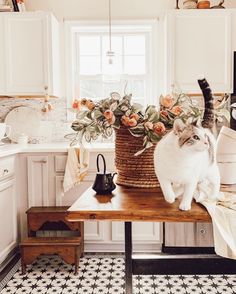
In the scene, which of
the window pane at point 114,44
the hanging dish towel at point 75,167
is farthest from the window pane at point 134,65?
the hanging dish towel at point 75,167

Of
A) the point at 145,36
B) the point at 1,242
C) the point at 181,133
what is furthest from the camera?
the point at 145,36

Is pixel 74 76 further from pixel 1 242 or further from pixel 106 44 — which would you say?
pixel 1 242

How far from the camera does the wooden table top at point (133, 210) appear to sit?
106 centimetres

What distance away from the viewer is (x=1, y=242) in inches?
108

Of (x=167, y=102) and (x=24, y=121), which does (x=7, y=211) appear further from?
(x=167, y=102)

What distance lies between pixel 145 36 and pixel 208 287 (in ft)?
8.36

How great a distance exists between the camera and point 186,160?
109 centimetres

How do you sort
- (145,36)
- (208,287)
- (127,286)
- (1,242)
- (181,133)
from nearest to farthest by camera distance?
(181,133)
(127,286)
(208,287)
(1,242)
(145,36)

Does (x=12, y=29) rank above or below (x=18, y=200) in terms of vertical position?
above

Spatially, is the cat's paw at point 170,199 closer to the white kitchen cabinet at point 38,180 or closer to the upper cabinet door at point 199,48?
the white kitchen cabinet at point 38,180

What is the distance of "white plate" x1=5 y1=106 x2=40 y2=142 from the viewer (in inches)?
144

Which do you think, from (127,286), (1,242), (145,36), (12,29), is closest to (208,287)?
(127,286)

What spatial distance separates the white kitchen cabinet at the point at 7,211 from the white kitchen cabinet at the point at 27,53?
0.79m

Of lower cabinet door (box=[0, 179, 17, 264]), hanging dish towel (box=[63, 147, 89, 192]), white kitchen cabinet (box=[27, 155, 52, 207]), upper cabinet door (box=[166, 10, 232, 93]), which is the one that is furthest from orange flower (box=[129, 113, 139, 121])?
upper cabinet door (box=[166, 10, 232, 93])
